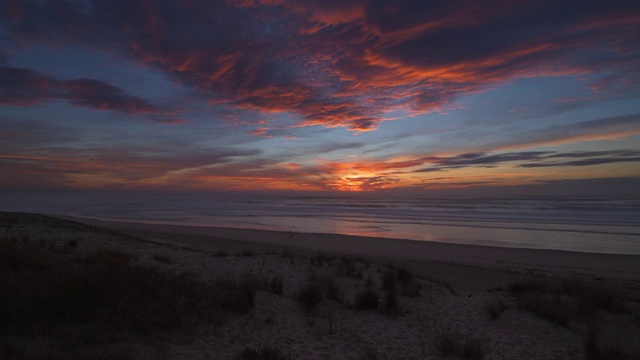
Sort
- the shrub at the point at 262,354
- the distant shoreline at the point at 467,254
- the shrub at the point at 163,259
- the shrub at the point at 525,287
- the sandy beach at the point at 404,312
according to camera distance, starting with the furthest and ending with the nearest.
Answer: the distant shoreline at the point at 467,254
the shrub at the point at 163,259
the shrub at the point at 525,287
the sandy beach at the point at 404,312
the shrub at the point at 262,354

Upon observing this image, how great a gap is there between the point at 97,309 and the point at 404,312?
629cm

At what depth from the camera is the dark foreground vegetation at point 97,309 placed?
5324mm

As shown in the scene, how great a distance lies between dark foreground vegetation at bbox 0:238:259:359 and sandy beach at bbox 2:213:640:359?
337 millimetres

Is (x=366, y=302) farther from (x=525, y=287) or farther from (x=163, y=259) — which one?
(x=163, y=259)

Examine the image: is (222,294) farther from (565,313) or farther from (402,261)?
(402,261)

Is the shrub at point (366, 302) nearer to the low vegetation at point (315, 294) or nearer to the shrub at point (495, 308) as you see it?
the low vegetation at point (315, 294)

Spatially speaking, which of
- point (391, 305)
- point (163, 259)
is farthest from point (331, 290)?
point (163, 259)

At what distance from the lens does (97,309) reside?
20.9 ft

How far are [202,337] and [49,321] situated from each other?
2331 millimetres

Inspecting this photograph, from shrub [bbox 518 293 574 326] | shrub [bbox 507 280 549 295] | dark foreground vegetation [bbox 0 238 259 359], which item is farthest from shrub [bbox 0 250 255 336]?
shrub [bbox 507 280 549 295]

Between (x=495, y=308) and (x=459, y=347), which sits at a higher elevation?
(x=495, y=308)

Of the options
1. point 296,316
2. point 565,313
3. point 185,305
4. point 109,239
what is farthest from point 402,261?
point 109,239

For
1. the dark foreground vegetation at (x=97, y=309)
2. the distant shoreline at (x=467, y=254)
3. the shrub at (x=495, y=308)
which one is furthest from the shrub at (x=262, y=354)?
the distant shoreline at (x=467, y=254)

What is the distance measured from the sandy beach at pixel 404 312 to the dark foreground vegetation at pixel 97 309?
337 mm
